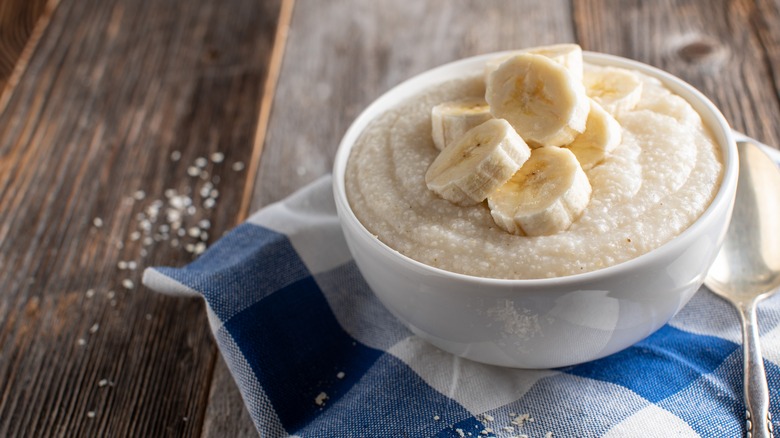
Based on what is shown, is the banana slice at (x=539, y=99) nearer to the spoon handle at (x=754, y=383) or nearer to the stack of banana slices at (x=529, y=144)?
the stack of banana slices at (x=529, y=144)

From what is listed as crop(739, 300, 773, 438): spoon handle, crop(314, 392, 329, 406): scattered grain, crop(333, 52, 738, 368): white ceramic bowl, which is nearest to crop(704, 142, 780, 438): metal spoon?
crop(739, 300, 773, 438): spoon handle

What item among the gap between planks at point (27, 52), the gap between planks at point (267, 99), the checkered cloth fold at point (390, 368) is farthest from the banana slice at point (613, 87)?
the gap between planks at point (27, 52)

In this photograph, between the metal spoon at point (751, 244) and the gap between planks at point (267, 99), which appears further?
the gap between planks at point (267, 99)

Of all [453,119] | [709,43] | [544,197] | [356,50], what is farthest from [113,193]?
[709,43]

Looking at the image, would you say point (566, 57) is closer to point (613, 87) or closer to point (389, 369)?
point (613, 87)

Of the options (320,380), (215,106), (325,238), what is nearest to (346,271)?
(325,238)
